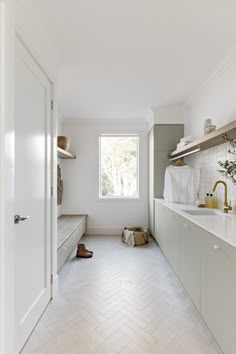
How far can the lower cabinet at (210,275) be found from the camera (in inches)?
50.6

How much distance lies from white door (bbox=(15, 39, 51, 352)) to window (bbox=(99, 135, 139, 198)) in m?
2.76

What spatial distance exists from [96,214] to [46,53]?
3.39m

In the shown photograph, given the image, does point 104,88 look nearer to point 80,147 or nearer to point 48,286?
point 80,147

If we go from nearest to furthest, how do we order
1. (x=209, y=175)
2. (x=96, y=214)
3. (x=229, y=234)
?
(x=229, y=234)
(x=209, y=175)
(x=96, y=214)

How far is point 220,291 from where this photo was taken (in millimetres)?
1413

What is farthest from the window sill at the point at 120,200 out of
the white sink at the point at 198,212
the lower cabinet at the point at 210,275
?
the lower cabinet at the point at 210,275

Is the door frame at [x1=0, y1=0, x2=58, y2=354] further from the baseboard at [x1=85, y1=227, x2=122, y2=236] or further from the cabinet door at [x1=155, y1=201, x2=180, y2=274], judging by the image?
the baseboard at [x1=85, y1=227, x2=122, y2=236]

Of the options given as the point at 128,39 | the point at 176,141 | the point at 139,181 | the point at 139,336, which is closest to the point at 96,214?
the point at 139,181

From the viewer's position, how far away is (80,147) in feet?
15.7

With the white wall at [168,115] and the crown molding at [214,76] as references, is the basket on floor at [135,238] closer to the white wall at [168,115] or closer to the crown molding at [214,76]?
the white wall at [168,115]

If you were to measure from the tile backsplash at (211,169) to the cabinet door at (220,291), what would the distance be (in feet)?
3.25

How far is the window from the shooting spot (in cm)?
486

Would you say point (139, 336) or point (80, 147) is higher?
point (80, 147)

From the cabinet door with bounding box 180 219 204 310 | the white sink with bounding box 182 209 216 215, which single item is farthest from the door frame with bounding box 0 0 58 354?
the white sink with bounding box 182 209 216 215
